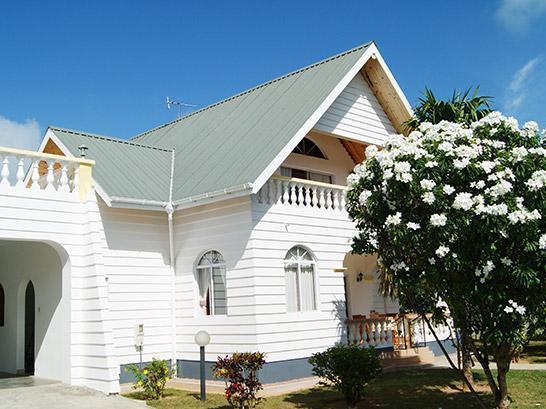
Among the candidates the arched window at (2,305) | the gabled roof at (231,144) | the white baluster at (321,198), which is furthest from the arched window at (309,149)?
the arched window at (2,305)

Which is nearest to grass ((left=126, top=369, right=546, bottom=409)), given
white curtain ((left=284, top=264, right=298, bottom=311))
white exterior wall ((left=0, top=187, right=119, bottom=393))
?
white exterior wall ((left=0, top=187, right=119, bottom=393))

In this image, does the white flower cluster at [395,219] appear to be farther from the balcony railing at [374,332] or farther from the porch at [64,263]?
the balcony railing at [374,332]

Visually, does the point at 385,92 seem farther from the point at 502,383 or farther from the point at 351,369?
the point at 502,383

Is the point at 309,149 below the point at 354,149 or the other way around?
below

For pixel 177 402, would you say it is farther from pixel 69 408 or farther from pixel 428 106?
pixel 428 106

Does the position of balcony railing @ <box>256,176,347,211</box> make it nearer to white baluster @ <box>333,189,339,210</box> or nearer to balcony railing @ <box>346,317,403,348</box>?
white baluster @ <box>333,189,339,210</box>

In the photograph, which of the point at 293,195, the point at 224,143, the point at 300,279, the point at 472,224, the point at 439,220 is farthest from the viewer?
the point at 224,143

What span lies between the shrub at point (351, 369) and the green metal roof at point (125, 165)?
653 centimetres

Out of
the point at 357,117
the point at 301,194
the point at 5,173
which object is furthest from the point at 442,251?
the point at 357,117

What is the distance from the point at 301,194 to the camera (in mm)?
16203

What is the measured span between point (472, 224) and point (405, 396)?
5323mm

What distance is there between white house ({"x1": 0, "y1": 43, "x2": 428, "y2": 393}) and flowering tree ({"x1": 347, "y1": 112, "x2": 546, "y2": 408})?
16.1 ft

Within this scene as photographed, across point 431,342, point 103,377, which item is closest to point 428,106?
point 431,342

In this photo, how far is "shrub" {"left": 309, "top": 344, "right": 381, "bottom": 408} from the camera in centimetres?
1167
